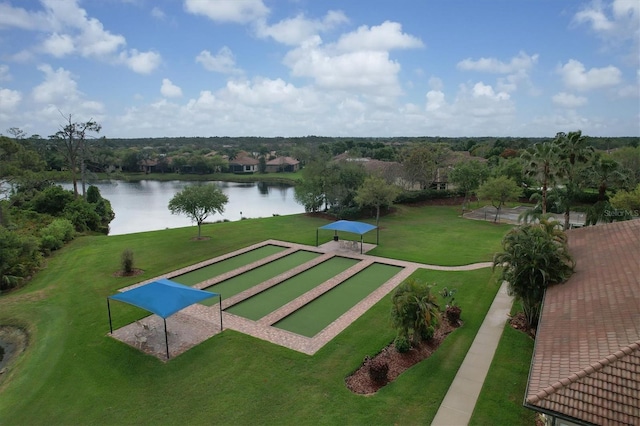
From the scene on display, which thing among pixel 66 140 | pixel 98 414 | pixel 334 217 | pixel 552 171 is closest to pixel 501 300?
pixel 552 171

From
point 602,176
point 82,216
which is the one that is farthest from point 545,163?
point 82,216

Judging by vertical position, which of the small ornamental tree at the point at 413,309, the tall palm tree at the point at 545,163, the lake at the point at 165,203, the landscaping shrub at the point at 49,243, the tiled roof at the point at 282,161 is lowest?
the lake at the point at 165,203

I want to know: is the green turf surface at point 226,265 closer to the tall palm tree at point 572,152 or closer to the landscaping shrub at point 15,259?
the landscaping shrub at point 15,259

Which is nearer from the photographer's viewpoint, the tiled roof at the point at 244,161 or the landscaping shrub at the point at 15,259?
the landscaping shrub at the point at 15,259

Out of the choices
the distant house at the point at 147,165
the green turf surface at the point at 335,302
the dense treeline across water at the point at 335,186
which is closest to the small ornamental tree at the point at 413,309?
the green turf surface at the point at 335,302

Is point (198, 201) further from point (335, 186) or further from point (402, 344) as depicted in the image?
point (402, 344)

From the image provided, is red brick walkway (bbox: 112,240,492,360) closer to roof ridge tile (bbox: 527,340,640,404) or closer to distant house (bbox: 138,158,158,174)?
roof ridge tile (bbox: 527,340,640,404)

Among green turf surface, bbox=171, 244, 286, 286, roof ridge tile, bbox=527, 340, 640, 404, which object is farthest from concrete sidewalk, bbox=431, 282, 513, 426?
green turf surface, bbox=171, 244, 286, 286
